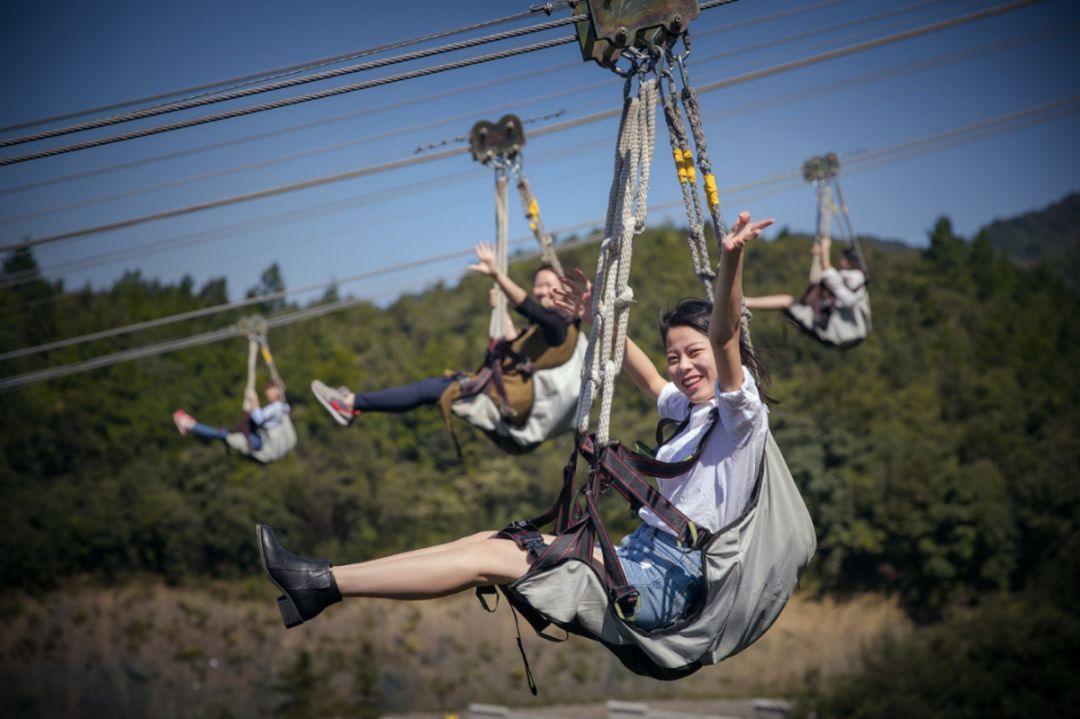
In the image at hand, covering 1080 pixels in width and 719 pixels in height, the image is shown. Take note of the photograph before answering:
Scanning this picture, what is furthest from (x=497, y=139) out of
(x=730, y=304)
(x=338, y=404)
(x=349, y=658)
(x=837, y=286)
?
(x=349, y=658)

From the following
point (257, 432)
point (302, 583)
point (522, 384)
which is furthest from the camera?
point (257, 432)

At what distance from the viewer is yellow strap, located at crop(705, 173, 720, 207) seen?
254 cm

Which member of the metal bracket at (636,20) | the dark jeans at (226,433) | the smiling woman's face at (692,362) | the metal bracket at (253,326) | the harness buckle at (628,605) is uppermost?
the metal bracket at (253,326)

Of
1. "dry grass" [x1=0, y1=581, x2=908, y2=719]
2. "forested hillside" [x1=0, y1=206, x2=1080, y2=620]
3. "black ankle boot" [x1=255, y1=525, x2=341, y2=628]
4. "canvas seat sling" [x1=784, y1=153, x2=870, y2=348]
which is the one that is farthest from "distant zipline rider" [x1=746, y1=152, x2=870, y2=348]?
"forested hillside" [x1=0, y1=206, x2=1080, y2=620]

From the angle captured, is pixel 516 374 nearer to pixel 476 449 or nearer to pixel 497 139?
pixel 497 139

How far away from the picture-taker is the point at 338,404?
5.48 metres

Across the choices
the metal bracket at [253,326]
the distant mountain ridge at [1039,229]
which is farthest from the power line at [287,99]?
the distant mountain ridge at [1039,229]

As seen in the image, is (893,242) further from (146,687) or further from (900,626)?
(146,687)

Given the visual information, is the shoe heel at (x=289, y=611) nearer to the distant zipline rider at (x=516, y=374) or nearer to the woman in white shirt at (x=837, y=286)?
the distant zipline rider at (x=516, y=374)

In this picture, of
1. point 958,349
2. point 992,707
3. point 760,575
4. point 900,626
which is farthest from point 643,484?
point 958,349

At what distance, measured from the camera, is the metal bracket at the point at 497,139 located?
16.8ft

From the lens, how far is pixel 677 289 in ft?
80.1

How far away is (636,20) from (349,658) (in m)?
16.7

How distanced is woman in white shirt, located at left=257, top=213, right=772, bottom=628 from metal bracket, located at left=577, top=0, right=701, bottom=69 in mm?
700
